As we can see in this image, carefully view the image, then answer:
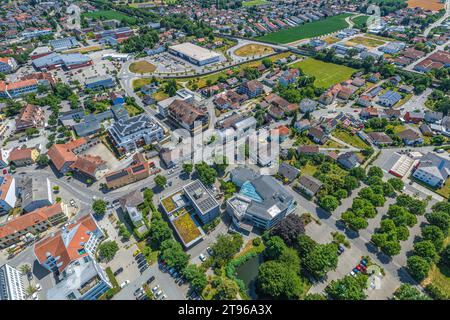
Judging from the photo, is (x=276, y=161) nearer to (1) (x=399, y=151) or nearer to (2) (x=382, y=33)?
(1) (x=399, y=151)

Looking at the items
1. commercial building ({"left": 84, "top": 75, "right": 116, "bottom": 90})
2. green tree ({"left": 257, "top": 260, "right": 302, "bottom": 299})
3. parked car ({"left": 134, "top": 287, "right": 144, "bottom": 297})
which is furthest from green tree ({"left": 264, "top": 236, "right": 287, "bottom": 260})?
commercial building ({"left": 84, "top": 75, "right": 116, "bottom": 90})

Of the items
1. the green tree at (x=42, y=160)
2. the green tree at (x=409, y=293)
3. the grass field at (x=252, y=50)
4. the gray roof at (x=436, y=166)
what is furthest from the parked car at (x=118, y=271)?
the grass field at (x=252, y=50)

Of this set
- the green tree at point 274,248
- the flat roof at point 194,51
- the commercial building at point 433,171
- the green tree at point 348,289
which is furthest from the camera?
the flat roof at point 194,51

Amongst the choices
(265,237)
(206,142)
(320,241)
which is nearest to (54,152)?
(206,142)

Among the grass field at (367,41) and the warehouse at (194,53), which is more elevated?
the grass field at (367,41)

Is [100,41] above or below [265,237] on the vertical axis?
above

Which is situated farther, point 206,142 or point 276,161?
point 206,142

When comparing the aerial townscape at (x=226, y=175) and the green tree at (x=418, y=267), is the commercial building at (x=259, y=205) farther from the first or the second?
the green tree at (x=418, y=267)
